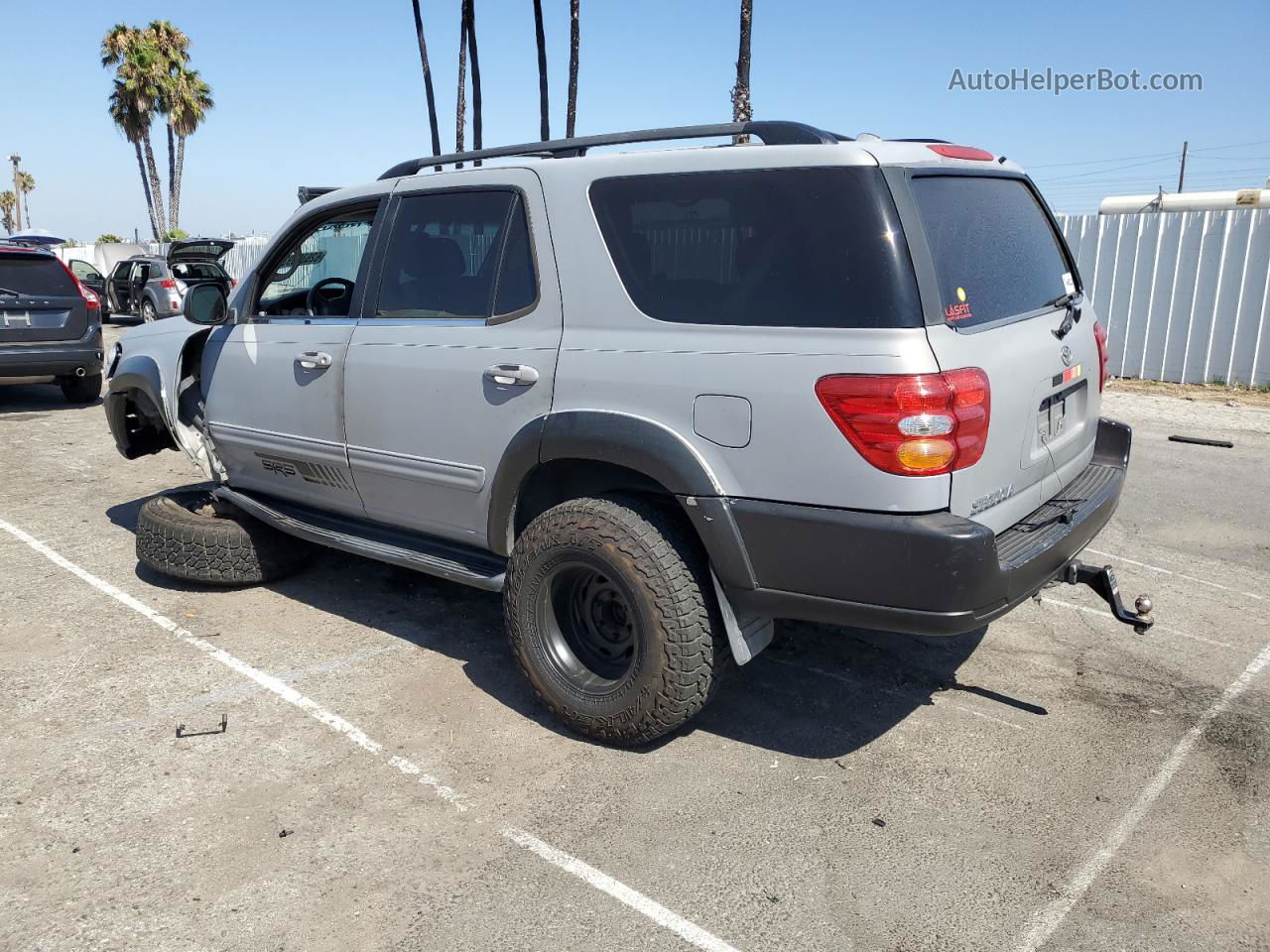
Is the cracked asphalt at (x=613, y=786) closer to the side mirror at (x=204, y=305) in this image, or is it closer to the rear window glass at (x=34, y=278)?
the side mirror at (x=204, y=305)

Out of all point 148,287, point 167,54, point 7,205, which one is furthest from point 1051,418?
point 7,205

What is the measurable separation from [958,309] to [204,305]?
144 inches

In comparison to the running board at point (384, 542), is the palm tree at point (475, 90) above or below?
above

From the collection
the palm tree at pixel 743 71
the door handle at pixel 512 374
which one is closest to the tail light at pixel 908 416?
the door handle at pixel 512 374

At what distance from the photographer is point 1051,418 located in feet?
11.6

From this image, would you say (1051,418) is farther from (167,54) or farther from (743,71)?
(167,54)

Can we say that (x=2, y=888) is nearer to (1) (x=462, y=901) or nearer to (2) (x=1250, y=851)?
(1) (x=462, y=901)

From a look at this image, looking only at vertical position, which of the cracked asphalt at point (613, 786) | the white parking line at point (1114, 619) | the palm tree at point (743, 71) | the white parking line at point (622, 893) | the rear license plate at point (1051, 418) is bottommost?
the white parking line at point (622, 893)

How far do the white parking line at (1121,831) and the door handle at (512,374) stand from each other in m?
2.33

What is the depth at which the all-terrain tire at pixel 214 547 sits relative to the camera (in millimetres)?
5098

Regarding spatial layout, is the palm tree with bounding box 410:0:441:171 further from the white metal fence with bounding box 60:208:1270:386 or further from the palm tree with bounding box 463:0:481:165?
the white metal fence with bounding box 60:208:1270:386

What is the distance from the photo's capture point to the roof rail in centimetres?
329

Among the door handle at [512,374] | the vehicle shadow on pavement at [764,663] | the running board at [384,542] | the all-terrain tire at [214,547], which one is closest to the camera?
the door handle at [512,374]

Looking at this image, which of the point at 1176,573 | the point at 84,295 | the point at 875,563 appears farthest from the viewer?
the point at 84,295
